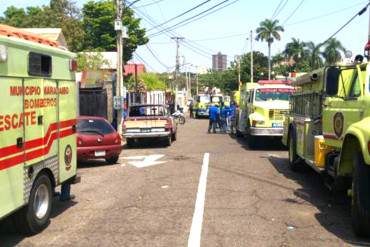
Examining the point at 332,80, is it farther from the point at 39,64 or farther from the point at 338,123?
the point at 39,64

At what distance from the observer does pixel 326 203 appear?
10016mm

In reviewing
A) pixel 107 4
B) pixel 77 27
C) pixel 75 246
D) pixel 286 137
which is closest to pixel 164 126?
pixel 286 137

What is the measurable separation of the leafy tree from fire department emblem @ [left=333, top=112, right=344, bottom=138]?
56.6 m

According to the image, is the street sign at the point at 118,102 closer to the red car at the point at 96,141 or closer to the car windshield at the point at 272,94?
the car windshield at the point at 272,94

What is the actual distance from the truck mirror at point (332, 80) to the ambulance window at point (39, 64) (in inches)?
165

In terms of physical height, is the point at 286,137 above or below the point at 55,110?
below

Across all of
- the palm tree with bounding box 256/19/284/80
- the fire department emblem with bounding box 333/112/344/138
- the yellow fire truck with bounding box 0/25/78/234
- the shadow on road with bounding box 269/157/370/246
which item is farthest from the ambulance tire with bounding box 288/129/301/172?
the palm tree with bounding box 256/19/284/80

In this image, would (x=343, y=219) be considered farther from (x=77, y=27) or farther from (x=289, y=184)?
Result: (x=77, y=27)

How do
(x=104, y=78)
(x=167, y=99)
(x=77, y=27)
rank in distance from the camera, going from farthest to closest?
(x=167, y=99) < (x=77, y=27) < (x=104, y=78)

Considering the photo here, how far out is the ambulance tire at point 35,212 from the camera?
7.66 m

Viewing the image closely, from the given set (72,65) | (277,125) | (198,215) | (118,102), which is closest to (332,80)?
(198,215)

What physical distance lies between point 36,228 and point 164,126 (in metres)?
14.5

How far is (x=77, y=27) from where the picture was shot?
167 ft

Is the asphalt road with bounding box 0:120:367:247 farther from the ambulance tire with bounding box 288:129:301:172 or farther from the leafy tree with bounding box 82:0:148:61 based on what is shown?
the leafy tree with bounding box 82:0:148:61
